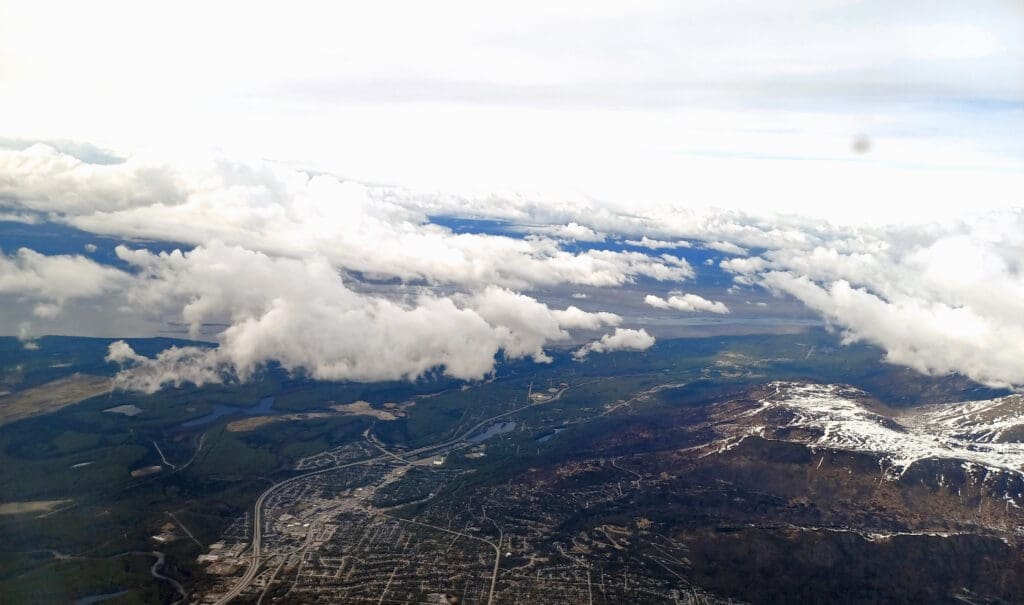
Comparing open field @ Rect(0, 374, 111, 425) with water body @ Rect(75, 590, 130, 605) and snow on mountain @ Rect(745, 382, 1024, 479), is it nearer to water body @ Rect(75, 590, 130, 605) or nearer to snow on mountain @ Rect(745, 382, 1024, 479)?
water body @ Rect(75, 590, 130, 605)

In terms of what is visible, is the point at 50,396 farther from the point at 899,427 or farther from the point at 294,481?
the point at 899,427

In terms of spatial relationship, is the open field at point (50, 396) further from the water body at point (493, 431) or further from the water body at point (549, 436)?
the water body at point (549, 436)

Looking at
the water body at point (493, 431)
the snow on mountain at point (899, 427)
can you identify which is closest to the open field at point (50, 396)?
the water body at point (493, 431)

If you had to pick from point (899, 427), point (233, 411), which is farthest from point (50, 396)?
point (899, 427)

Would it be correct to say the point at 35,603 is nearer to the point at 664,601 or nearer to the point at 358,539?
the point at 358,539

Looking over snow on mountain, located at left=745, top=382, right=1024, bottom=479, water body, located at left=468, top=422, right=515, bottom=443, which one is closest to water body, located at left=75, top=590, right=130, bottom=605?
water body, located at left=468, top=422, right=515, bottom=443

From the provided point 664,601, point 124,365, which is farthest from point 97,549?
point 124,365
